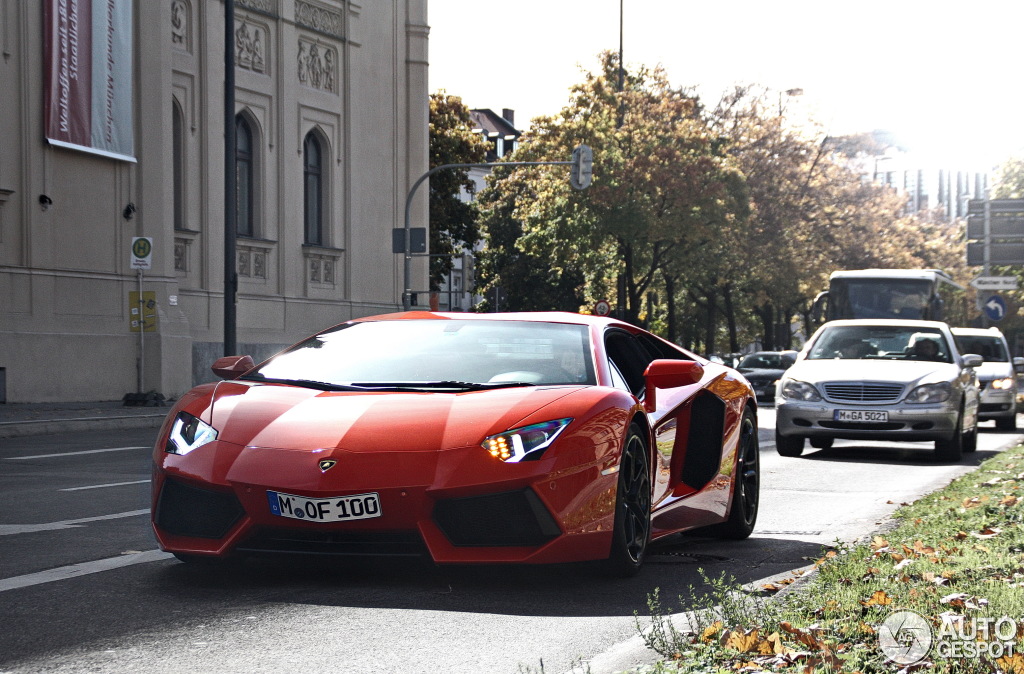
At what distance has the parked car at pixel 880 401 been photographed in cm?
1612

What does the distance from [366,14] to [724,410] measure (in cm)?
3072

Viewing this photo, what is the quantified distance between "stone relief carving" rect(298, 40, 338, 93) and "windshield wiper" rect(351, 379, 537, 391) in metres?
29.4

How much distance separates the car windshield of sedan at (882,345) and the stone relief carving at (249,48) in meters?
18.8

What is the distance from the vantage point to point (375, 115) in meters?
37.8

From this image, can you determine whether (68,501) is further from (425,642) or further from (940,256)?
(940,256)

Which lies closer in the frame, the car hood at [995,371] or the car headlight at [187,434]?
the car headlight at [187,434]

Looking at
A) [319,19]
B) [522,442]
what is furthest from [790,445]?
[319,19]

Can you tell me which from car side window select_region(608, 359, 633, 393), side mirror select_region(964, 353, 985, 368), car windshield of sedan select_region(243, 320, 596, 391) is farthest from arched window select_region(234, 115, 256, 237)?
car side window select_region(608, 359, 633, 393)

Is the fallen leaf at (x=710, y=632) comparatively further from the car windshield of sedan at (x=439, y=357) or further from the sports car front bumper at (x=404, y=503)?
the car windshield of sedan at (x=439, y=357)

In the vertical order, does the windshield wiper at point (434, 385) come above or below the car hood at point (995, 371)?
above

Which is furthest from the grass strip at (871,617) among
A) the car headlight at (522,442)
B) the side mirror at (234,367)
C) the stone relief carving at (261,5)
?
the stone relief carving at (261,5)

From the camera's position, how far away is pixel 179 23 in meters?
30.9

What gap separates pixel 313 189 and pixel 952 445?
73.6 ft

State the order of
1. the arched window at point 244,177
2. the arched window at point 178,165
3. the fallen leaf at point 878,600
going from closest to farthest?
the fallen leaf at point 878,600 < the arched window at point 178,165 < the arched window at point 244,177
